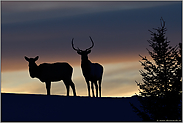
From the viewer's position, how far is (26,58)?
1884cm

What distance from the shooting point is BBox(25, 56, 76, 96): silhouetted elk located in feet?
62.3

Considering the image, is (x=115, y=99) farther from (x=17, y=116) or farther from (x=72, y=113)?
(x=17, y=116)

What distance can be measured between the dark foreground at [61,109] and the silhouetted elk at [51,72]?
89.3 inches

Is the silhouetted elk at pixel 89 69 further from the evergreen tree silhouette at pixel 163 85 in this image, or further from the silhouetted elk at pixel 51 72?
the evergreen tree silhouette at pixel 163 85

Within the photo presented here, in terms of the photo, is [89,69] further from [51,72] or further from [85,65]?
[51,72]

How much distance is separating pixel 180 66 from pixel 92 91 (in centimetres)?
796

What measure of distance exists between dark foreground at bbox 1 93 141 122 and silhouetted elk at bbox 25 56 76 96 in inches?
89.3

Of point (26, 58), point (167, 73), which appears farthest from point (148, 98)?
point (26, 58)

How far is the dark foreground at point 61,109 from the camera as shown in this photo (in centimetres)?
1442

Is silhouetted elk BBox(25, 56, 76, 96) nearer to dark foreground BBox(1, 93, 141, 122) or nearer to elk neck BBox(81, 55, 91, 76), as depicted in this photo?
elk neck BBox(81, 55, 91, 76)

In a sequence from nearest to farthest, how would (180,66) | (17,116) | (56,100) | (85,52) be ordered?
1. (180,66)
2. (17,116)
3. (56,100)
4. (85,52)

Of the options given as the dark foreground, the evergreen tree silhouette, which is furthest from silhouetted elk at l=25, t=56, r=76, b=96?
the evergreen tree silhouette

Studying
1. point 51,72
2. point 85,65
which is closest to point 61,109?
point 51,72

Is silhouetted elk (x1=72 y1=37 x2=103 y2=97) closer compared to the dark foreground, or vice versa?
the dark foreground
